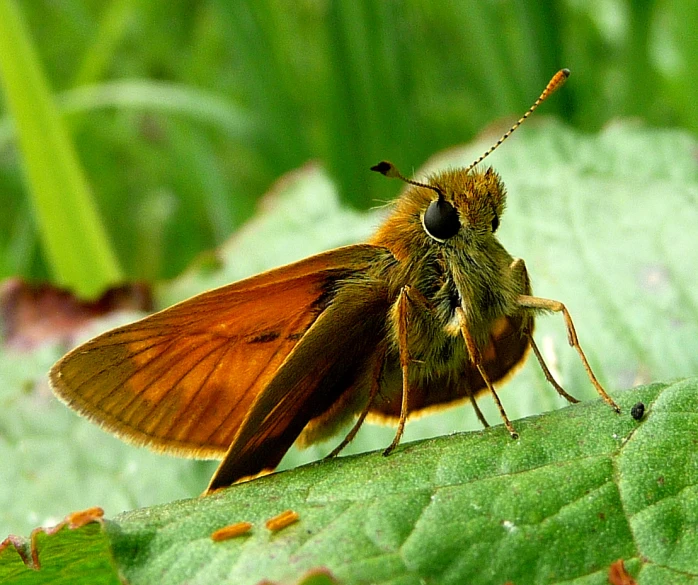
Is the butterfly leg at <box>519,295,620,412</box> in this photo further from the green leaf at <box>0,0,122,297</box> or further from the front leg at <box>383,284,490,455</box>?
the green leaf at <box>0,0,122,297</box>

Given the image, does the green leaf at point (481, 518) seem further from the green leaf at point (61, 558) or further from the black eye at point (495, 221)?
the black eye at point (495, 221)

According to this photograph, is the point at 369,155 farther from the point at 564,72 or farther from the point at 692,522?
the point at 692,522

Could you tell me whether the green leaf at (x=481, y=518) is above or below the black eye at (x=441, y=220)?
below

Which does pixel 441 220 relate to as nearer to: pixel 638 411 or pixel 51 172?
pixel 638 411

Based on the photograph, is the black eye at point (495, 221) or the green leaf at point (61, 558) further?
the black eye at point (495, 221)

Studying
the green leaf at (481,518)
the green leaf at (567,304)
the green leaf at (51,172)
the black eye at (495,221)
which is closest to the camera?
the green leaf at (481,518)

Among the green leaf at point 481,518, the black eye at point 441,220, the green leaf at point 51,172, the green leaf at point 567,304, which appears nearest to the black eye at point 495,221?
the black eye at point 441,220
